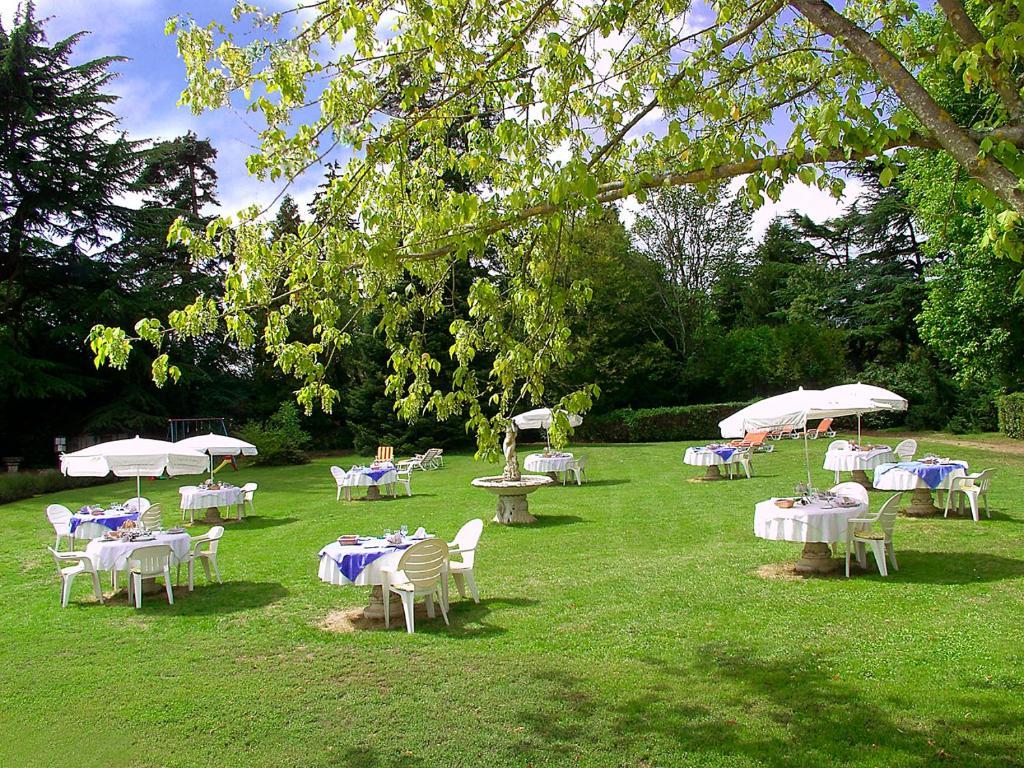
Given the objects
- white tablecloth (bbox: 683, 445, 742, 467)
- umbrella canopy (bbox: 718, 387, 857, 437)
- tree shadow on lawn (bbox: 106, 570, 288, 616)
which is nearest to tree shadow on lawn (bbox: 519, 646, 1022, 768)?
tree shadow on lawn (bbox: 106, 570, 288, 616)

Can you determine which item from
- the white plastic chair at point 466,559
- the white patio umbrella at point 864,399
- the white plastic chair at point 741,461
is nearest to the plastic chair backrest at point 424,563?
the white plastic chair at point 466,559

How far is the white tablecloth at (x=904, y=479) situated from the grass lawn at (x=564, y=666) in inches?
47.5

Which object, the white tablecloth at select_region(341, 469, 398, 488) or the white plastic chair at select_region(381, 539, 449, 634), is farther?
the white tablecloth at select_region(341, 469, 398, 488)

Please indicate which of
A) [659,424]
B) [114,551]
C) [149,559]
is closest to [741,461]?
[659,424]

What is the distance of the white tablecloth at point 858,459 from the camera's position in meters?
17.1

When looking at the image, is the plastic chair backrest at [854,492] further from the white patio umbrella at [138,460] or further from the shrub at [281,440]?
the shrub at [281,440]

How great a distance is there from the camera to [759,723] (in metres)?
5.28

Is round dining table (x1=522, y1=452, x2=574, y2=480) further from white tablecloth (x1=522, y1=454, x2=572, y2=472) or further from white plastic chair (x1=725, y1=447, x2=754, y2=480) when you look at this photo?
white plastic chair (x1=725, y1=447, x2=754, y2=480)

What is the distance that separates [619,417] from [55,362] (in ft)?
83.7

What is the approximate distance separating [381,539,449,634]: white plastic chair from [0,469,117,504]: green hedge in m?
20.4

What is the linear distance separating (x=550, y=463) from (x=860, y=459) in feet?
26.1

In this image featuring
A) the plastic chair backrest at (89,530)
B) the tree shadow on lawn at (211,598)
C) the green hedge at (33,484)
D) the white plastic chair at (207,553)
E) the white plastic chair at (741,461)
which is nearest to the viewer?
the tree shadow on lawn at (211,598)

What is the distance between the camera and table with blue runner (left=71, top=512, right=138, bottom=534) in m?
12.9

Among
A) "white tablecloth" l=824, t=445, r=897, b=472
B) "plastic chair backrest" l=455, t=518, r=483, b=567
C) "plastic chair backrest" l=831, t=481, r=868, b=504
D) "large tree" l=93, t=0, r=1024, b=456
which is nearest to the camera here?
"large tree" l=93, t=0, r=1024, b=456
